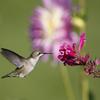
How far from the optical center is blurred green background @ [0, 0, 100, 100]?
23.8 ft

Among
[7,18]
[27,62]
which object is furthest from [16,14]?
[27,62]

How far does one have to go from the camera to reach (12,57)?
276cm

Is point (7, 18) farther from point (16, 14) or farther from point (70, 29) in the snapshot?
point (70, 29)

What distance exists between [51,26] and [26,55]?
12.0 feet

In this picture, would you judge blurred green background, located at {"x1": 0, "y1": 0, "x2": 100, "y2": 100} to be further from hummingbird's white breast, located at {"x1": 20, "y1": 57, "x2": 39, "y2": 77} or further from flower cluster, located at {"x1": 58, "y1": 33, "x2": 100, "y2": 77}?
flower cluster, located at {"x1": 58, "y1": 33, "x2": 100, "y2": 77}

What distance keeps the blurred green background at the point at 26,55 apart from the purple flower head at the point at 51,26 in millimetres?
1929

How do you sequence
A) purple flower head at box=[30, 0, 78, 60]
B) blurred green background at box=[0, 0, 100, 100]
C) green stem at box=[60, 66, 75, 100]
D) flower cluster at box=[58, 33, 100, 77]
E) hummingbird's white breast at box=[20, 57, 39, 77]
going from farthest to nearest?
blurred green background at box=[0, 0, 100, 100] → purple flower head at box=[30, 0, 78, 60] → green stem at box=[60, 66, 75, 100] → hummingbird's white breast at box=[20, 57, 39, 77] → flower cluster at box=[58, 33, 100, 77]

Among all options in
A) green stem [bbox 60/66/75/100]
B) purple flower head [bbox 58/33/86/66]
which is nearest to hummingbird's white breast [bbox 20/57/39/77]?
purple flower head [bbox 58/33/86/66]

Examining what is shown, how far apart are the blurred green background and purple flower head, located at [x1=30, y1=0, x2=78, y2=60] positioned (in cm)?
193

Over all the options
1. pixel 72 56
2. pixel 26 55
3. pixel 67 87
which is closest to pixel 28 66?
pixel 72 56

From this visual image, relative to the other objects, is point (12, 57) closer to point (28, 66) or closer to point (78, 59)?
point (28, 66)

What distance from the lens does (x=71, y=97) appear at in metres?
3.90

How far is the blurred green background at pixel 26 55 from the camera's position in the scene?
7250mm

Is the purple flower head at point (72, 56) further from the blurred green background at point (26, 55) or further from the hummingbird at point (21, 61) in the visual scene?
the blurred green background at point (26, 55)
